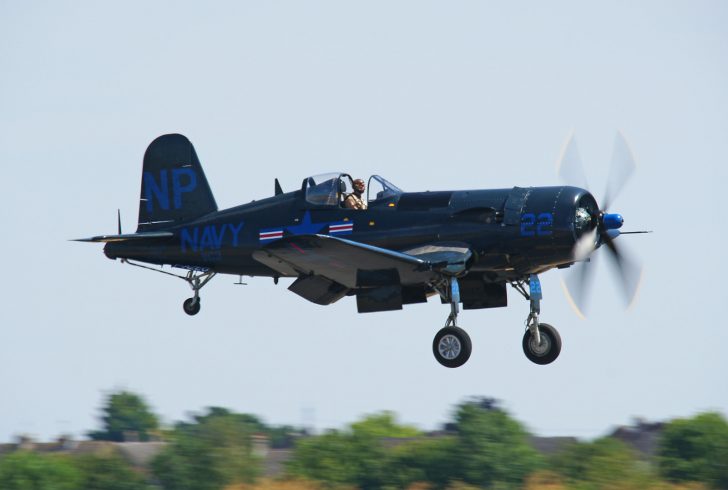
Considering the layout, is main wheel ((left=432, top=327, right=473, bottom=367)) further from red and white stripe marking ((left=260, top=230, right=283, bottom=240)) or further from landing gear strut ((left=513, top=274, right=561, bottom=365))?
red and white stripe marking ((left=260, top=230, right=283, bottom=240))

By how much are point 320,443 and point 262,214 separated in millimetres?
19287

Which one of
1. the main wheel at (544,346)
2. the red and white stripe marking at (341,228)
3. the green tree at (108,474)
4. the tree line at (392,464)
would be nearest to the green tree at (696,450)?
the tree line at (392,464)

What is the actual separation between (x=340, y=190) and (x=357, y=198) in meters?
0.30

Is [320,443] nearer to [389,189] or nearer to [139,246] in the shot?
[139,246]

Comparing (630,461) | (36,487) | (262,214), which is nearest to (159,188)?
(262,214)

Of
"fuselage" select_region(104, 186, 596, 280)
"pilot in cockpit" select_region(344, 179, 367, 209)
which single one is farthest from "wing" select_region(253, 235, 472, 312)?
"pilot in cockpit" select_region(344, 179, 367, 209)

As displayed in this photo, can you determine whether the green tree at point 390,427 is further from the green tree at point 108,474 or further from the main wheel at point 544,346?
the main wheel at point 544,346

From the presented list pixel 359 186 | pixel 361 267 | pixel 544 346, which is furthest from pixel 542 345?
pixel 359 186

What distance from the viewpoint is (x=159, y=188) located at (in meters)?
21.2

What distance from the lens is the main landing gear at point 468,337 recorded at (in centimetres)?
1744

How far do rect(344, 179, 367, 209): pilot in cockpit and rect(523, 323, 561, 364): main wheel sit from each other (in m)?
3.30

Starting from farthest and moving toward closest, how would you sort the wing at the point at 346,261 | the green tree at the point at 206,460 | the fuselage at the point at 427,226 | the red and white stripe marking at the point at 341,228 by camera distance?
the green tree at the point at 206,460, the red and white stripe marking at the point at 341,228, the wing at the point at 346,261, the fuselage at the point at 427,226

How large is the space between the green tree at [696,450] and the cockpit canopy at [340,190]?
21.3 meters

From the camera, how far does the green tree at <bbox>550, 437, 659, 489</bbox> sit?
106 feet
